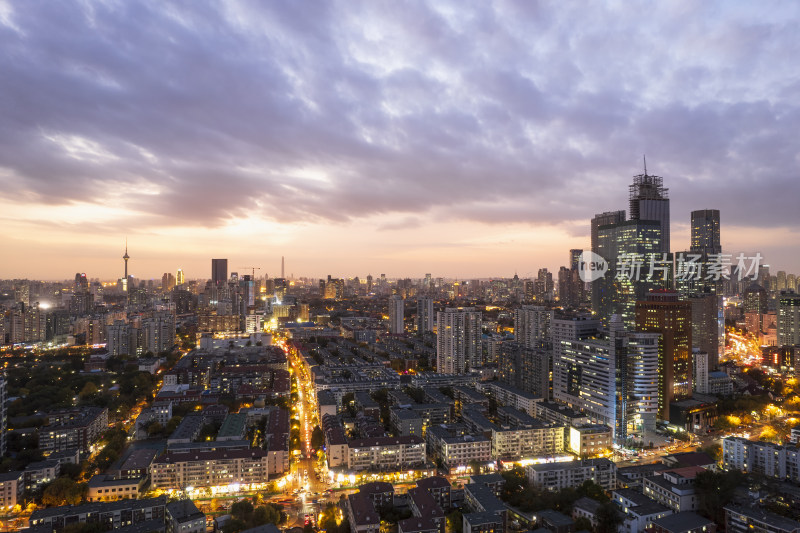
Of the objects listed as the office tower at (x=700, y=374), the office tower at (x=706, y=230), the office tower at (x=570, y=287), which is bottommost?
the office tower at (x=700, y=374)

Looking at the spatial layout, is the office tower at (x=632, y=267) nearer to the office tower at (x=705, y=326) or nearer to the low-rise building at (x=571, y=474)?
the office tower at (x=705, y=326)

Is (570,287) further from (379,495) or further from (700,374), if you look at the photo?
(379,495)

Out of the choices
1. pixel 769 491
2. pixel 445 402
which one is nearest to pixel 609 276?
pixel 445 402

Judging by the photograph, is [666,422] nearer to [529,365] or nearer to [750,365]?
[529,365]

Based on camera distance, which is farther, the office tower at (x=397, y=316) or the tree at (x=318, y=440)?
the office tower at (x=397, y=316)

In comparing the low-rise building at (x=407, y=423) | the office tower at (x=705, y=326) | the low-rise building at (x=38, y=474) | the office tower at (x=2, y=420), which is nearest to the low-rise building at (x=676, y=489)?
the low-rise building at (x=407, y=423)

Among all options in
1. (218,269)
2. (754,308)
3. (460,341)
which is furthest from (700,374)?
(218,269)

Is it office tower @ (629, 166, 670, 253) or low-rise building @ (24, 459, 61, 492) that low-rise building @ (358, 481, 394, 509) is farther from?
office tower @ (629, 166, 670, 253)
